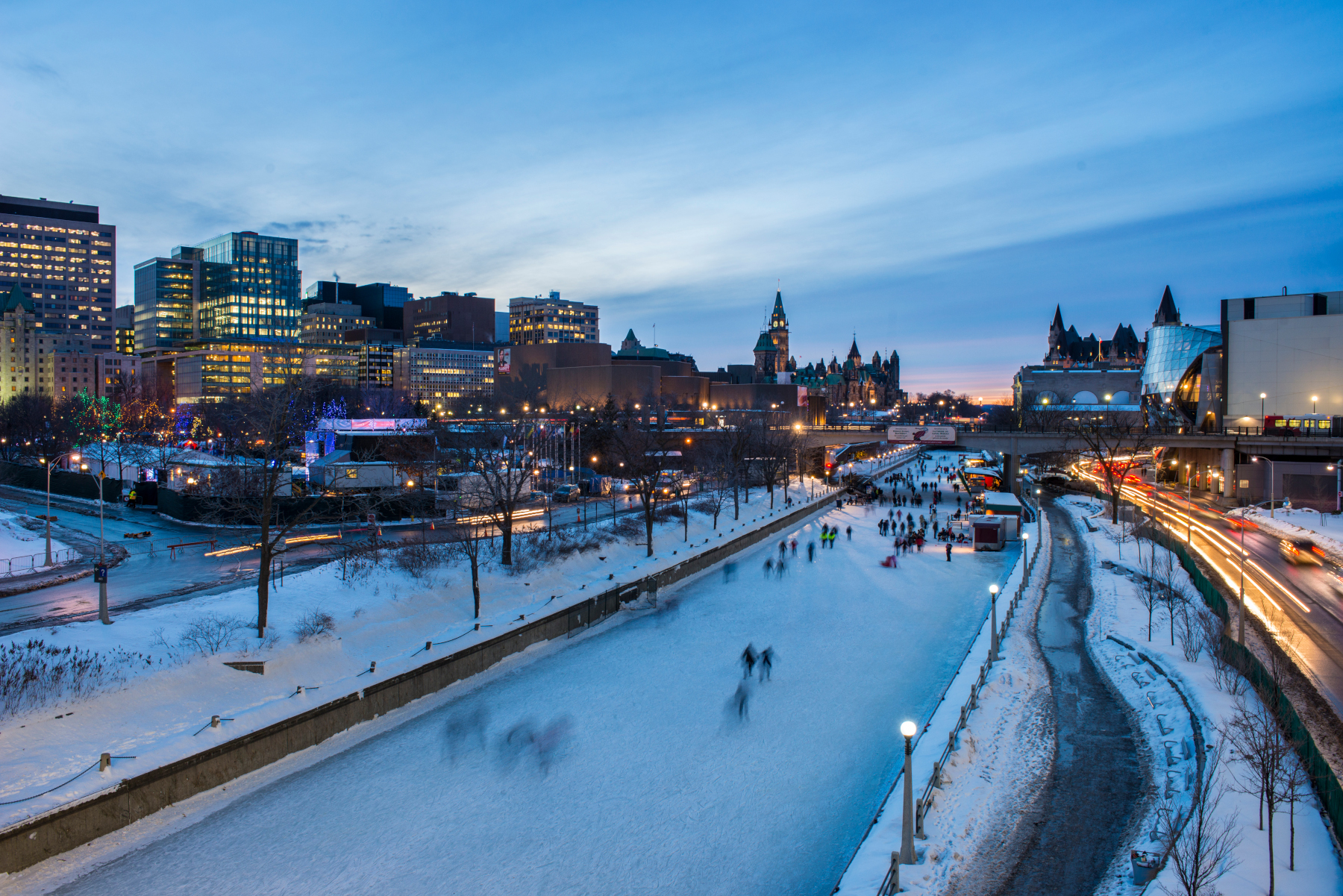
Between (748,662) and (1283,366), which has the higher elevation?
(1283,366)

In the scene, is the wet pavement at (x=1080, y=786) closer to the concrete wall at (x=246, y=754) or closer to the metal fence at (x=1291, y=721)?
the metal fence at (x=1291, y=721)

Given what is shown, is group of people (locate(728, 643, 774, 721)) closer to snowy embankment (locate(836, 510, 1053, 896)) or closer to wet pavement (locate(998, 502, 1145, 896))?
snowy embankment (locate(836, 510, 1053, 896))

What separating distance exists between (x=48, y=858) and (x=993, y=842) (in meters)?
15.2

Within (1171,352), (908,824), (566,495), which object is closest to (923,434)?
(566,495)

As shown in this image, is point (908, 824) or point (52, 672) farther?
point (52, 672)

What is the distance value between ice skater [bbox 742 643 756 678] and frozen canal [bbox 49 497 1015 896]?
420 mm

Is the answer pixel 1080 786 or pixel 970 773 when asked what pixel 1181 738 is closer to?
pixel 1080 786

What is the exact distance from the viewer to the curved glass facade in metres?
87.2

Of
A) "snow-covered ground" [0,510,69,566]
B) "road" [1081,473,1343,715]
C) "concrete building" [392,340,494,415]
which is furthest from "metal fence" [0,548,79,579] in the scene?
"concrete building" [392,340,494,415]

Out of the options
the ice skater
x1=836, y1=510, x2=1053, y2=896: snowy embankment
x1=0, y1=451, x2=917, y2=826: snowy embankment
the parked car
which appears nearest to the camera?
x1=836, y1=510, x2=1053, y2=896: snowy embankment

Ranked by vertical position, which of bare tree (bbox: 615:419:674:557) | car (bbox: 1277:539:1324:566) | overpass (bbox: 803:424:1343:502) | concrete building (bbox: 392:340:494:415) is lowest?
car (bbox: 1277:539:1324:566)

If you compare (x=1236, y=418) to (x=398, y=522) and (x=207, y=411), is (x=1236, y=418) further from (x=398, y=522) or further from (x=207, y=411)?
(x=207, y=411)

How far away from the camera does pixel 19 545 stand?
36.4m

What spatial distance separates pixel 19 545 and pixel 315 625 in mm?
24883
